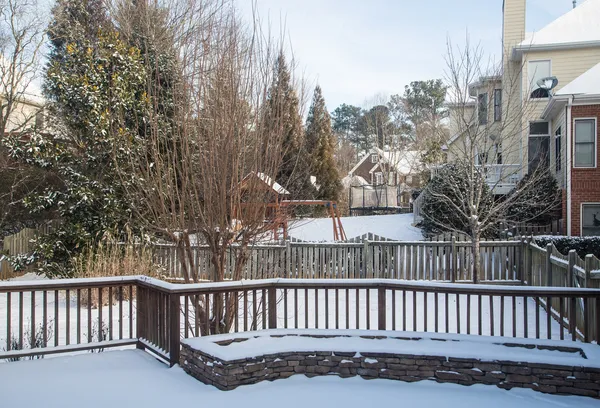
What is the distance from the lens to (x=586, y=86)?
573 inches

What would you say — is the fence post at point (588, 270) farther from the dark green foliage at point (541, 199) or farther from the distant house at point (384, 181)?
the distant house at point (384, 181)

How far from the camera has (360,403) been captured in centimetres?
411

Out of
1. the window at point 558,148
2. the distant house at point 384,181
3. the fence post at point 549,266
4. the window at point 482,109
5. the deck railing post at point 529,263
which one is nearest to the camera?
the fence post at point 549,266

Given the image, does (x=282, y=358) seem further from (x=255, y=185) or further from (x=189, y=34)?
(x=189, y=34)

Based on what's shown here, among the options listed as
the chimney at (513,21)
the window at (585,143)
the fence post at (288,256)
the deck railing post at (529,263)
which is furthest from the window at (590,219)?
the fence post at (288,256)

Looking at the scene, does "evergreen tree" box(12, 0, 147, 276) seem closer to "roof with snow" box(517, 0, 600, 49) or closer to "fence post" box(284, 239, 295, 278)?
"fence post" box(284, 239, 295, 278)

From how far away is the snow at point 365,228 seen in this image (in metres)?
20.1

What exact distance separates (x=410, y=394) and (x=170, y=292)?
2.45 meters

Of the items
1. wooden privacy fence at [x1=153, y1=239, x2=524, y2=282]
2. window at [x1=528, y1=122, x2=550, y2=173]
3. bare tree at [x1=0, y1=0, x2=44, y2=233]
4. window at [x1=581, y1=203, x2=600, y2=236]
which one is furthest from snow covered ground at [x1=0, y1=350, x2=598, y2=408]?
window at [x1=528, y1=122, x2=550, y2=173]

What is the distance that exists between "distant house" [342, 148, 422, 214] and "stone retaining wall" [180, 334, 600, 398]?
25.3 m

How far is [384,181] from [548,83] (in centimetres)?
1979

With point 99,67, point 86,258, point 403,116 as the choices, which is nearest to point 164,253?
point 86,258

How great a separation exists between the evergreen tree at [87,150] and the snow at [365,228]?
9.19 metres

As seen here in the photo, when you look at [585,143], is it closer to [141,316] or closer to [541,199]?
[541,199]
